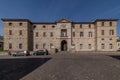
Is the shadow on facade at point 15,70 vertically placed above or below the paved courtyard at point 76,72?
below

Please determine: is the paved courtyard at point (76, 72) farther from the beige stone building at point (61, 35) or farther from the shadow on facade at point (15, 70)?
the beige stone building at point (61, 35)

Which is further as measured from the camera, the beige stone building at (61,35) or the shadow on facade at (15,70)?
the beige stone building at (61,35)

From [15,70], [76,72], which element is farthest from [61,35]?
[76,72]

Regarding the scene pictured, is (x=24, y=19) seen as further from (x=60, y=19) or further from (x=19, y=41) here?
(x=60, y=19)

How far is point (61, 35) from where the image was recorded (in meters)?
44.2

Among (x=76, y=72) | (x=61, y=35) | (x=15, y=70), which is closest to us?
(x=76, y=72)

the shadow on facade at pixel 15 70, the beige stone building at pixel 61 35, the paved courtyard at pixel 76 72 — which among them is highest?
the beige stone building at pixel 61 35

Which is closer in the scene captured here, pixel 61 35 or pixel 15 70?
pixel 15 70

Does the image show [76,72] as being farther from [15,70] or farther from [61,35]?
[61,35]

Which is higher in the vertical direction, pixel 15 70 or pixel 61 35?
pixel 61 35

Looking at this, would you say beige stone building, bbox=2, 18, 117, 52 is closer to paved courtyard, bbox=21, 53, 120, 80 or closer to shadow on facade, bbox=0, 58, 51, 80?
shadow on facade, bbox=0, 58, 51, 80

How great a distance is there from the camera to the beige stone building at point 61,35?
139 ft

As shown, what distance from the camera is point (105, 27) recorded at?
42.9 m

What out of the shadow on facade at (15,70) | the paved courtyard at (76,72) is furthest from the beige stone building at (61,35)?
the paved courtyard at (76,72)
